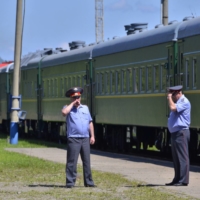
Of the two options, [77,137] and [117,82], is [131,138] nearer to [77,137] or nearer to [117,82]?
[117,82]

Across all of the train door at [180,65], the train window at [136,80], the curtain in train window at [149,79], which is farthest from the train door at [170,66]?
the train window at [136,80]

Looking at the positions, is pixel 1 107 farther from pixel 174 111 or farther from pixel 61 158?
pixel 174 111

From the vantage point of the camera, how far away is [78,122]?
15656mm

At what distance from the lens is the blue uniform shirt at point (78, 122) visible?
616 inches

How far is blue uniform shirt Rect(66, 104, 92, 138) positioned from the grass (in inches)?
35.4

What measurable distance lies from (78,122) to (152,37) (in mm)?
8724

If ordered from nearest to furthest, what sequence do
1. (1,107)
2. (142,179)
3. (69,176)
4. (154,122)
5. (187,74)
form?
1. (69,176)
2. (142,179)
3. (187,74)
4. (154,122)
5. (1,107)

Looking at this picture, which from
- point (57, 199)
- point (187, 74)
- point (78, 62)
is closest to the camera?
point (57, 199)

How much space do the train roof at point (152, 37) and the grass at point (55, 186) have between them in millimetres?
4104

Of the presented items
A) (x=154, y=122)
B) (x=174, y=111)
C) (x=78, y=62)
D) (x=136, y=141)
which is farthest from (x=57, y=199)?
(x=78, y=62)

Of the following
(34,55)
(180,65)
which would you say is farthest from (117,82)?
(34,55)

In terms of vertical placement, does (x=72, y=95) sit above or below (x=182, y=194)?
above

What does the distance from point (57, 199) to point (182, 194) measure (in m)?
1.94

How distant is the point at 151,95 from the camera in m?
23.8
